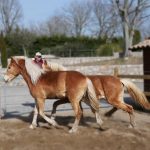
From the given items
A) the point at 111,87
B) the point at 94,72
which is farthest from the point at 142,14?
the point at 111,87

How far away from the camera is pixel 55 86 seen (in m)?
9.73

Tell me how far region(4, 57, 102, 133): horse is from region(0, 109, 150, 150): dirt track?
295mm

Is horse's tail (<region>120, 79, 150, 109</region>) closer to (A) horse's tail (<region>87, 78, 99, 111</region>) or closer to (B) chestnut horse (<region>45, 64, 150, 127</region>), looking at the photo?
(B) chestnut horse (<region>45, 64, 150, 127</region>)

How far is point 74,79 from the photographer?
31.5ft

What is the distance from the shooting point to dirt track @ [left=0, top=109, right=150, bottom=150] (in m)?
8.34

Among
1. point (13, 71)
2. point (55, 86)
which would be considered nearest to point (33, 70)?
point (13, 71)

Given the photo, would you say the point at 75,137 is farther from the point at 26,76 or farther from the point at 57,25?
the point at 57,25

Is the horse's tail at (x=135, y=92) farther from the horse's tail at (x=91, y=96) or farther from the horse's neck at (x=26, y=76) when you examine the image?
the horse's neck at (x=26, y=76)

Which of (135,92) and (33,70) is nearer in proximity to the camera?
(33,70)

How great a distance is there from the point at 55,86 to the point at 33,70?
697mm

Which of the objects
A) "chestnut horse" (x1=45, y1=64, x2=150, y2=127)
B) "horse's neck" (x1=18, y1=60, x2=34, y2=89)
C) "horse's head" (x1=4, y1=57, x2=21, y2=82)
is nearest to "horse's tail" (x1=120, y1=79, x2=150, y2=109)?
"chestnut horse" (x1=45, y1=64, x2=150, y2=127)

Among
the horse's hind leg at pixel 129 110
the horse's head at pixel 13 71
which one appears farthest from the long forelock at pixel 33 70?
the horse's hind leg at pixel 129 110

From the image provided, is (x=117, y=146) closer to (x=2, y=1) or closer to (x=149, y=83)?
(x=149, y=83)

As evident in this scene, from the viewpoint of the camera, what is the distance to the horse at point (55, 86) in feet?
31.4
